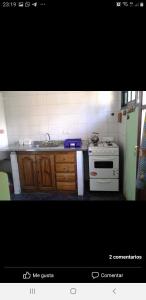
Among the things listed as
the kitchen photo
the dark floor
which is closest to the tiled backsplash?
the kitchen photo

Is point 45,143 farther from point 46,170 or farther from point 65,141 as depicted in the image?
point 46,170

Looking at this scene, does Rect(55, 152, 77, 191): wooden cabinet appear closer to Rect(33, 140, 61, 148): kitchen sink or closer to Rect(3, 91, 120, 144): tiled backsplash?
Rect(33, 140, 61, 148): kitchen sink

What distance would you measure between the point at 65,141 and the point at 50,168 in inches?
16.0

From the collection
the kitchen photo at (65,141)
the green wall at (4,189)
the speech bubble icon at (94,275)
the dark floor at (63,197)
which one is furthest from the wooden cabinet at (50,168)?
the speech bubble icon at (94,275)

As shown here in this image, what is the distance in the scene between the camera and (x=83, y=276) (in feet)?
1.09

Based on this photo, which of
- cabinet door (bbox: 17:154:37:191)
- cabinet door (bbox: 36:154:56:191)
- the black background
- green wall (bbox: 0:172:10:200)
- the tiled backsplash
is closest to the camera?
the black background

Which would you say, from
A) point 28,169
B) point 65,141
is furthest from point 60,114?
point 28,169

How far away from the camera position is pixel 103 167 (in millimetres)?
1912

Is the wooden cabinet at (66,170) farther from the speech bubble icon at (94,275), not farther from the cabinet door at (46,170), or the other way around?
the speech bubble icon at (94,275)

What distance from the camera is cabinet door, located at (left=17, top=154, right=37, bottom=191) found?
71.0 inches
